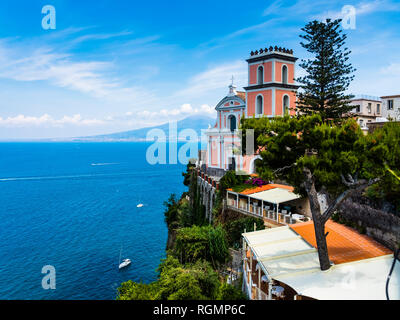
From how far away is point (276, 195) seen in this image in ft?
58.5

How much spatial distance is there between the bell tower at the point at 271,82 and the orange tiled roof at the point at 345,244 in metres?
14.8

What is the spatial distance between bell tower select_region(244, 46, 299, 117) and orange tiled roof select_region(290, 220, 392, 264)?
581 inches

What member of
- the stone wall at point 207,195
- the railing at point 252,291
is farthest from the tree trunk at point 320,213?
the stone wall at point 207,195

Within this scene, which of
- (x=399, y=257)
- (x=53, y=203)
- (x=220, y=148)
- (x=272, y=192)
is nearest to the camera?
(x=399, y=257)

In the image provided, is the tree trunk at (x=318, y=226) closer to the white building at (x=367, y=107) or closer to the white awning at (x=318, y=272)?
the white awning at (x=318, y=272)

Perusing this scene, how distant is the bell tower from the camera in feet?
84.8

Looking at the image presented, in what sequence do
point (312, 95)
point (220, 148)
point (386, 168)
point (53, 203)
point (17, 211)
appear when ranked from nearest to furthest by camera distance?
point (386, 168) → point (312, 95) → point (220, 148) → point (17, 211) → point (53, 203)

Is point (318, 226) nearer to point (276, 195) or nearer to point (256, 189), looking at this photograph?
point (276, 195)

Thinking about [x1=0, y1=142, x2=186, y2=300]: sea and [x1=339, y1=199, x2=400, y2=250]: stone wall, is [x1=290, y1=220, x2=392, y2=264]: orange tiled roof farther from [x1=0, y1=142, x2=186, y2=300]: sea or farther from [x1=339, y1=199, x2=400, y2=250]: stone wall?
[x1=0, y1=142, x2=186, y2=300]: sea

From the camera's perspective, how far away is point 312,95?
21312 millimetres

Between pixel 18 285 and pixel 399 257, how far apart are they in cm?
2824
